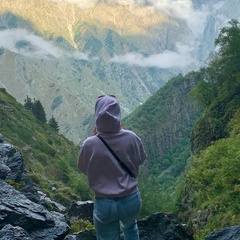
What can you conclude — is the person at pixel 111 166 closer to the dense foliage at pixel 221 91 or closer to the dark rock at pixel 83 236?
the dark rock at pixel 83 236

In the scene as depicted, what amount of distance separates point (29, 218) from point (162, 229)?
11.6 ft

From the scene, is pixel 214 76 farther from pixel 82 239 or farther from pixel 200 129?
pixel 82 239

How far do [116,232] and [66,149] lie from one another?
74381 millimetres

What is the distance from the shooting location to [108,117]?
24.3 ft

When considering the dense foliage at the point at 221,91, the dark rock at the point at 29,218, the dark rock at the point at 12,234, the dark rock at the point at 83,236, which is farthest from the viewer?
the dense foliage at the point at 221,91

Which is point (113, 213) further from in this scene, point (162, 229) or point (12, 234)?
point (162, 229)

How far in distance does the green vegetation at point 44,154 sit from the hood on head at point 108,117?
1975 cm

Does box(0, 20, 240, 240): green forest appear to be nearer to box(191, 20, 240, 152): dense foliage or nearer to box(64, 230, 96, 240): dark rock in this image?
box(191, 20, 240, 152): dense foliage

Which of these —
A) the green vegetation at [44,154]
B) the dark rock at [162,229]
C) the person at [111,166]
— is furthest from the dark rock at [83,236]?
the green vegetation at [44,154]

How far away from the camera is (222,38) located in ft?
158

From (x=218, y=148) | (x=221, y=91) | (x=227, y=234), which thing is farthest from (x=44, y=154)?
(x=227, y=234)

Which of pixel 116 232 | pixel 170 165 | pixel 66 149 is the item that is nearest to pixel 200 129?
pixel 66 149

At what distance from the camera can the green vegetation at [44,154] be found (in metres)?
41.8

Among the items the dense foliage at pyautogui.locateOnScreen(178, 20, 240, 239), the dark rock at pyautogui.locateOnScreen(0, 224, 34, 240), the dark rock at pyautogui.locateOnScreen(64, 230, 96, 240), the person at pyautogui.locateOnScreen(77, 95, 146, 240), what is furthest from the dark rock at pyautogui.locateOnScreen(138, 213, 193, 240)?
the dense foliage at pyautogui.locateOnScreen(178, 20, 240, 239)
